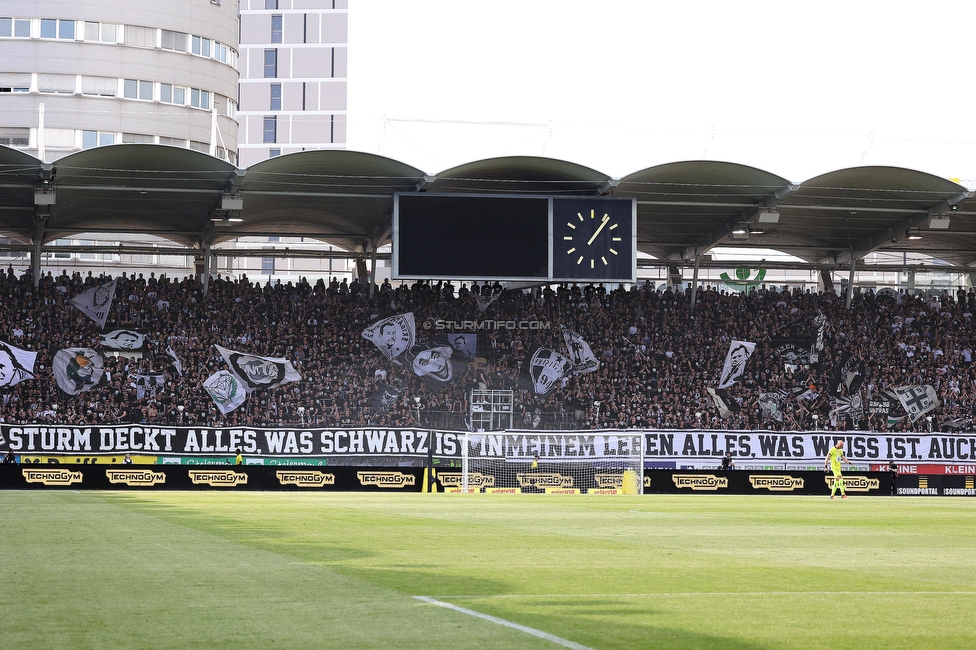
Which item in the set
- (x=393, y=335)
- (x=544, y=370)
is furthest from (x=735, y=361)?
(x=393, y=335)

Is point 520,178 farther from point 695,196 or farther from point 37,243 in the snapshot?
point 37,243

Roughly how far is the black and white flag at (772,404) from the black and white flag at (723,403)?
0.99m

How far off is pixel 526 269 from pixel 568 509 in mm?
19129

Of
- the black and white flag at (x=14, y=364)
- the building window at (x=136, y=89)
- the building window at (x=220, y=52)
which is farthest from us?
the building window at (x=220, y=52)

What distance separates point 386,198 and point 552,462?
42.8ft

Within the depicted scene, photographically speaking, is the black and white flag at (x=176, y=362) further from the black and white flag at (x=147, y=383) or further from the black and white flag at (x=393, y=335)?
the black and white flag at (x=393, y=335)

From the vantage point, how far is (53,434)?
Answer: 37438 millimetres

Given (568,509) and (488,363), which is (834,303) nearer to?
(488,363)

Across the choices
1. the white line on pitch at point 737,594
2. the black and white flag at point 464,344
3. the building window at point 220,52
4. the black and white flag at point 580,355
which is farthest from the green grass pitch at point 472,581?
the building window at point 220,52

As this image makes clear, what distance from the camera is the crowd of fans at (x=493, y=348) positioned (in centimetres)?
4362

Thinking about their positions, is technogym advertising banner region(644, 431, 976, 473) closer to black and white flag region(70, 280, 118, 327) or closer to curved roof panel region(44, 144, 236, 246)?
curved roof panel region(44, 144, 236, 246)

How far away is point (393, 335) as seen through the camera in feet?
156

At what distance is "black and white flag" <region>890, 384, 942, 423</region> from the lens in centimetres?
4716

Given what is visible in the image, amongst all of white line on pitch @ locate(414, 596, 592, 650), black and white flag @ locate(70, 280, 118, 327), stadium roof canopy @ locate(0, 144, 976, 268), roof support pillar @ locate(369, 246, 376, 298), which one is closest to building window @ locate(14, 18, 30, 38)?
stadium roof canopy @ locate(0, 144, 976, 268)
